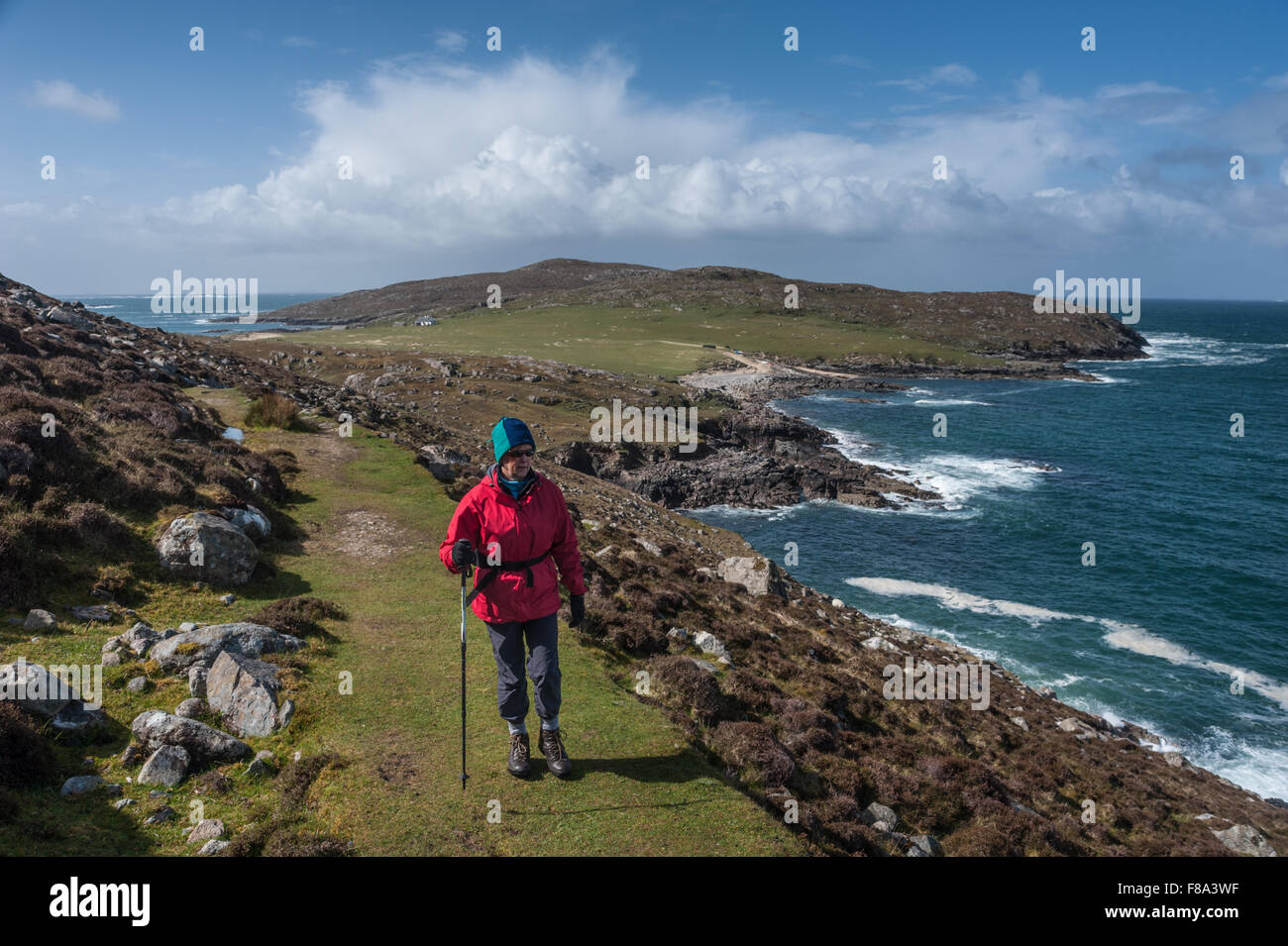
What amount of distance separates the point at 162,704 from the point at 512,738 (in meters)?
4.89

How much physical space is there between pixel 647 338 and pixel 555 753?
130m

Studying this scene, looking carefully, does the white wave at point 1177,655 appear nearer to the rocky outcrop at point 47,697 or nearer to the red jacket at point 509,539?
the red jacket at point 509,539

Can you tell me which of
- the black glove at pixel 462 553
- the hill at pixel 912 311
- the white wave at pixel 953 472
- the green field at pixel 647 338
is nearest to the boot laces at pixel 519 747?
the black glove at pixel 462 553

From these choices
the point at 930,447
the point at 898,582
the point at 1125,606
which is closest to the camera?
the point at 1125,606

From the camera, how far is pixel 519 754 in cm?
839

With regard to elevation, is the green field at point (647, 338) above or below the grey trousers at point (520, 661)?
above

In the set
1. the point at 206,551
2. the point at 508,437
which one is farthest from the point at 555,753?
the point at 206,551

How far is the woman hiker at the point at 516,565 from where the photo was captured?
7.95 m

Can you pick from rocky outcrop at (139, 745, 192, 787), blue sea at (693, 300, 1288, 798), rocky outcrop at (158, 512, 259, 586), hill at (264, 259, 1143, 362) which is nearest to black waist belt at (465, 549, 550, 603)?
rocky outcrop at (139, 745, 192, 787)

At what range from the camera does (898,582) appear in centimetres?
3784

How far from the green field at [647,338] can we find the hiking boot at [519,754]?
84.0m

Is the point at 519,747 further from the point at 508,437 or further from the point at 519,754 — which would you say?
the point at 508,437

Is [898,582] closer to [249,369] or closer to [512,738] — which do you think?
[512,738]

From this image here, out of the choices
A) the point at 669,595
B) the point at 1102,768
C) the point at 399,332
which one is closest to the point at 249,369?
the point at 669,595
